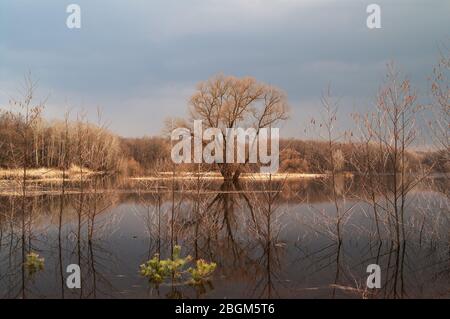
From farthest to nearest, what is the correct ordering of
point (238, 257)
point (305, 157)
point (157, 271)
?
point (305, 157)
point (238, 257)
point (157, 271)

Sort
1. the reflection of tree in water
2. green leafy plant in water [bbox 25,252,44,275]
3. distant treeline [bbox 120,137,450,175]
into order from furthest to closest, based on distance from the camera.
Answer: distant treeline [bbox 120,137,450,175]
green leafy plant in water [bbox 25,252,44,275]
the reflection of tree in water

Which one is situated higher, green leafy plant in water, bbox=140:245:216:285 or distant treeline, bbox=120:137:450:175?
distant treeline, bbox=120:137:450:175

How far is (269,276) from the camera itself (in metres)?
9.13

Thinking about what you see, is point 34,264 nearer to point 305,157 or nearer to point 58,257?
point 58,257

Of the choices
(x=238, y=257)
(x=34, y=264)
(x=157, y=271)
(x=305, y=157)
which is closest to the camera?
(x=157, y=271)

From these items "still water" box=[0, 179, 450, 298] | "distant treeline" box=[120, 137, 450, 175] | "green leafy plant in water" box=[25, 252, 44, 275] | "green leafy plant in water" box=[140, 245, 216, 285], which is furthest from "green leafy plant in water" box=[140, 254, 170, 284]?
"distant treeline" box=[120, 137, 450, 175]

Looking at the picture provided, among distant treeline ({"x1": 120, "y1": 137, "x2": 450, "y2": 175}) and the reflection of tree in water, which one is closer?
the reflection of tree in water

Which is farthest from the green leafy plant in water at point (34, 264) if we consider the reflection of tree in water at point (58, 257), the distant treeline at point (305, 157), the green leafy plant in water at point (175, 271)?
the distant treeline at point (305, 157)

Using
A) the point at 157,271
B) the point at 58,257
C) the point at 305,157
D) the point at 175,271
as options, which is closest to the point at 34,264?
the point at 58,257

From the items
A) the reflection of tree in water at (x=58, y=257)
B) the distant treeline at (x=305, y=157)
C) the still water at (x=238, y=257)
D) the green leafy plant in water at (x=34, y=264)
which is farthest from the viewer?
the distant treeline at (x=305, y=157)

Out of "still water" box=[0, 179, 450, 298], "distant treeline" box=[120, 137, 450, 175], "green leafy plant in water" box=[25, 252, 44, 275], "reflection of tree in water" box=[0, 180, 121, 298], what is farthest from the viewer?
"distant treeline" box=[120, 137, 450, 175]

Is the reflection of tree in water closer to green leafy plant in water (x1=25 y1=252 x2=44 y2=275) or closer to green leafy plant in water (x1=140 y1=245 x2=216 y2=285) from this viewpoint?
green leafy plant in water (x1=25 y1=252 x2=44 y2=275)

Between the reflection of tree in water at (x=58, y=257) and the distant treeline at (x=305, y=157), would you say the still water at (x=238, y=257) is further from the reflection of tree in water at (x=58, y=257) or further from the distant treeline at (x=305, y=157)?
the distant treeline at (x=305, y=157)
